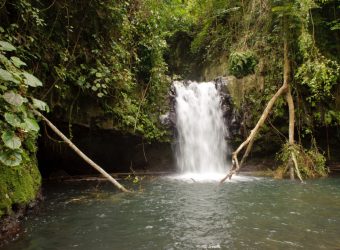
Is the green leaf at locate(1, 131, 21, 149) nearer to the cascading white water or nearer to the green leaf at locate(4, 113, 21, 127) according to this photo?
the green leaf at locate(4, 113, 21, 127)

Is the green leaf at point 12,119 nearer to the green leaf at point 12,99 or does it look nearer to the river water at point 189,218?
the green leaf at point 12,99

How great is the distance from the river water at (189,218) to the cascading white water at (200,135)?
2539mm

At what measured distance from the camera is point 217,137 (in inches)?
410

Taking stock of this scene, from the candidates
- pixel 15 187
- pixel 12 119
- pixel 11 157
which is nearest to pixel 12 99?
pixel 12 119

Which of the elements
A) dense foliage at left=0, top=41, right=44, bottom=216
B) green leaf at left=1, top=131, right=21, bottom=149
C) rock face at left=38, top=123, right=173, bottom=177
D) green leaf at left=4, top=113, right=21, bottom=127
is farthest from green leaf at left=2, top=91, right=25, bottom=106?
rock face at left=38, top=123, right=173, bottom=177

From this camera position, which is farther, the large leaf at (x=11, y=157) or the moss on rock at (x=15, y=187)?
the moss on rock at (x=15, y=187)

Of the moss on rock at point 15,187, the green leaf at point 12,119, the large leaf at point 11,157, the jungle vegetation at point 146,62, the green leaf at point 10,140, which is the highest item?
the jungle vegetation at point 146,62

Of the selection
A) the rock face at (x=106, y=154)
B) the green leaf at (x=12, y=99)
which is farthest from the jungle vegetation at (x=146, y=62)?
the rock face at (x=106, y=154)

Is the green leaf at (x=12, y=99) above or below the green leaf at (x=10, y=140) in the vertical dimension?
above

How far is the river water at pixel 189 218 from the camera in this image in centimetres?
412

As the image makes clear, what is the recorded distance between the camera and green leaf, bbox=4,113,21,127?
334 centimetres

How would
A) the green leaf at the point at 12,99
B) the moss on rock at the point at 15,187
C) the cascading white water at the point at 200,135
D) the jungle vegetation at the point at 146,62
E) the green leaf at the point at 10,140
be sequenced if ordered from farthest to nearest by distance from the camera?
the cascading white water at the point at 200,135 → the jungle vegetation at the point at 146,62 → the moss on rock at the point at 15,187 → the green leaf at the point at 12,99 → the green leaf at the point at 10,140

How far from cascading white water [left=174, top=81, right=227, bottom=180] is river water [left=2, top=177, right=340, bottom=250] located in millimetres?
2539

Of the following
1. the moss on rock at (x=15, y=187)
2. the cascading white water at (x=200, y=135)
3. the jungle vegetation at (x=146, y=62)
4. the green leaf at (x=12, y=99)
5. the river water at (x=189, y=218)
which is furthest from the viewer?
the cascading white water at (x=200, y=135)
